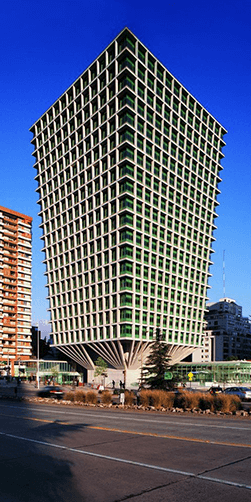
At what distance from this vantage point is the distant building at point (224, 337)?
175750mm

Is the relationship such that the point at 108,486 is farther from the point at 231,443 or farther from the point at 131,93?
the point at 131,93

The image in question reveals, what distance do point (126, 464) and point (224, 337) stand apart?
173 meters

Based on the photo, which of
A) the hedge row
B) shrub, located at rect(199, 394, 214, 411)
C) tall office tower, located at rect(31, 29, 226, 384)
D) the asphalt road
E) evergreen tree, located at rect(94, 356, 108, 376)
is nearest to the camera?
the asphalt road

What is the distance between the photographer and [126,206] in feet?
252

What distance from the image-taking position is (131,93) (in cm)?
7819

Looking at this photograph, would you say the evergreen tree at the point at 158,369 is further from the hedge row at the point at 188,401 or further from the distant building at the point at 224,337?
the distant building at the point at 224,337

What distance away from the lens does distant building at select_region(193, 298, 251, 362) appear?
176 meters

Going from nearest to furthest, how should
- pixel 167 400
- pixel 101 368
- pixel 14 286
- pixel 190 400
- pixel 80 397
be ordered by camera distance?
1. pixel 190 400
2. pixel 167 400
3. pixel 80 397
4. pixel 101 368
5. pixel 14 286

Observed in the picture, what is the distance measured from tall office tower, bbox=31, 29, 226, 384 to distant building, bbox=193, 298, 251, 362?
8011cm

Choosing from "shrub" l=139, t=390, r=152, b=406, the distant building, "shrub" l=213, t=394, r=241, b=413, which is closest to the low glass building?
"shrub" l=139, t=390, r=152, b=406

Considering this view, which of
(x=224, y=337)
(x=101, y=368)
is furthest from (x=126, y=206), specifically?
(x=224, y=337)

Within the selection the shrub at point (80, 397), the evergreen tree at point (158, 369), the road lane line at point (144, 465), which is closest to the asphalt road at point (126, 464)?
the road lane line at point (144, 465)

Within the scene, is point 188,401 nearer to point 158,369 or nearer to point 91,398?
point 91,398

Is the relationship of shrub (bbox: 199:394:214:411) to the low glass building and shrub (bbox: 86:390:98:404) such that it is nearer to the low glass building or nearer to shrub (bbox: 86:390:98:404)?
shrub (bbox: 86:390:98:404)
